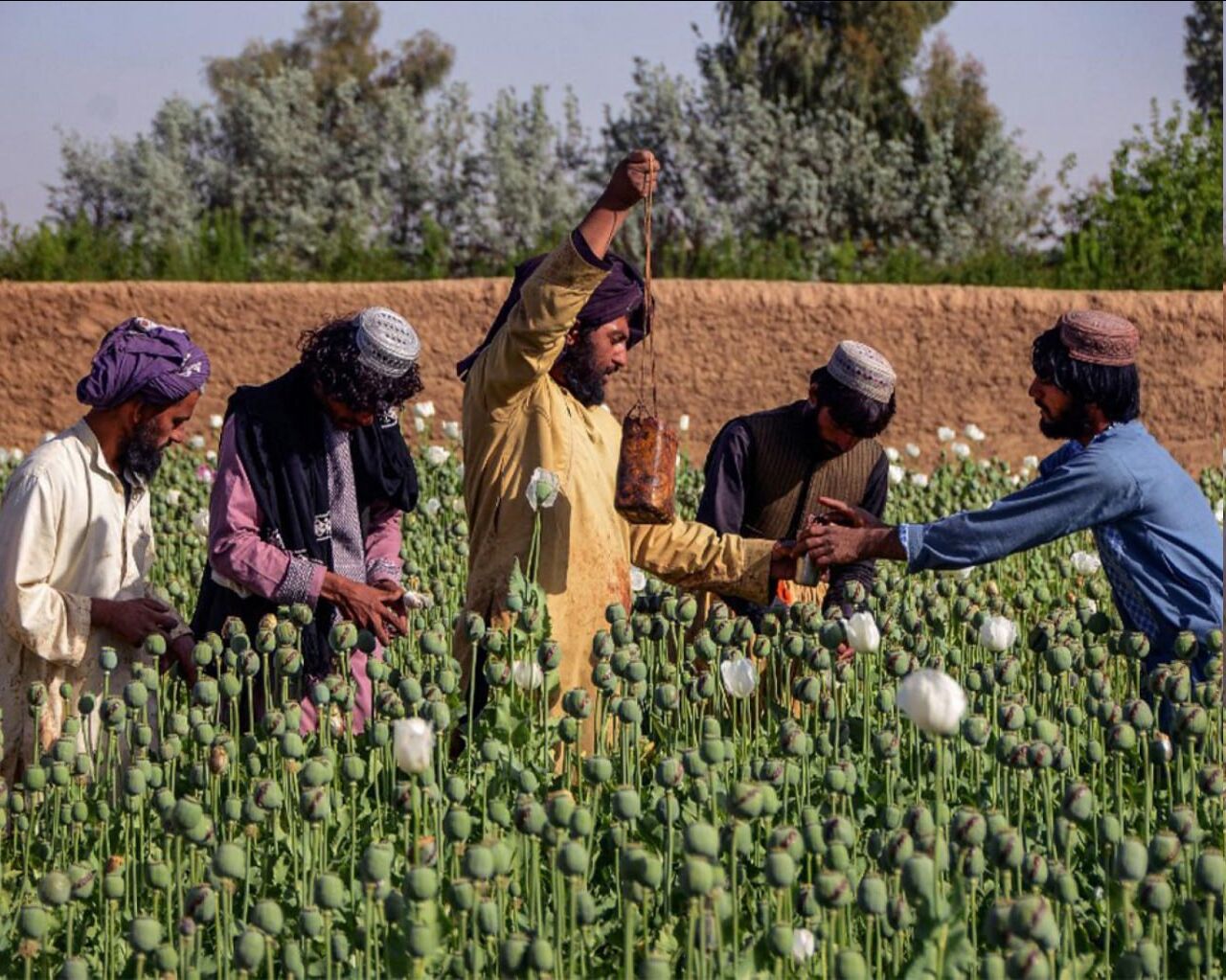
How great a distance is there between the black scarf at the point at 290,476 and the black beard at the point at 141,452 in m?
0.18

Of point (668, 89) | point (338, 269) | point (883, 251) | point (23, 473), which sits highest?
point (668, 89)

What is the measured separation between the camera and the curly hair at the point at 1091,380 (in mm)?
A: 4312

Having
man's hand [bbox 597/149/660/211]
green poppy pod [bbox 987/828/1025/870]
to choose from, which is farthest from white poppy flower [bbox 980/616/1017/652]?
green poppy pod [bbox 987/828/1025/870]

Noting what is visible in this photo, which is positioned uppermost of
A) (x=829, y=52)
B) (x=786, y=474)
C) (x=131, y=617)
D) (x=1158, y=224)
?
(x=829, y=52)

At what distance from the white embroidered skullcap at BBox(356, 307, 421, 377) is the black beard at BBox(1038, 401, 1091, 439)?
1.41 meters

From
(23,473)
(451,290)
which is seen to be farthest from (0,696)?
(451,290)

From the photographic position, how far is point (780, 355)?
12.6m

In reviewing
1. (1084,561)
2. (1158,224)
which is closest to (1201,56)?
(1158,224)

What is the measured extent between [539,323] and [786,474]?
125 cm

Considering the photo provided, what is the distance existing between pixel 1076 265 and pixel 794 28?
707 inches

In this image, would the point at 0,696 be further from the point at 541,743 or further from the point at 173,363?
the point at 541,743

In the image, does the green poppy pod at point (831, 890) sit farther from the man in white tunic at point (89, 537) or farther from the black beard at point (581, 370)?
the man in white tunic at point (89, 537)

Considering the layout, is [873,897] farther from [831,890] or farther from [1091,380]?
[1091,380]

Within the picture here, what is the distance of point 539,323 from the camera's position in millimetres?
4070
